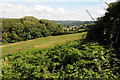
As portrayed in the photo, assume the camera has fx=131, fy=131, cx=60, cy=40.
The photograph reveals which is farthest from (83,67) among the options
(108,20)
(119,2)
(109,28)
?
(119,2)

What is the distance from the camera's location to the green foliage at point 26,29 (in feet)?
180

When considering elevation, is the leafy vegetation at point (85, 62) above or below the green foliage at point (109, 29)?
below

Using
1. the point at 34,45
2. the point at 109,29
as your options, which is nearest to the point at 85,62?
the point at 109,29

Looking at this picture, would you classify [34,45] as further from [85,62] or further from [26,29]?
[85,62]

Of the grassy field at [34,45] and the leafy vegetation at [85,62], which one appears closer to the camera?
the leafy vegetation at [85,62]

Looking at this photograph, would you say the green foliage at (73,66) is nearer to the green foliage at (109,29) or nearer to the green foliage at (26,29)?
the green foliage at (109,29)

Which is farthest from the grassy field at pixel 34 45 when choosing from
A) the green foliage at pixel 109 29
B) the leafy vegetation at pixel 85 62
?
the leafy vegetation at pixel 85 62

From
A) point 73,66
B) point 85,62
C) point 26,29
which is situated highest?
point 26,29

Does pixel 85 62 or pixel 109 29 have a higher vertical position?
pixel 109 29

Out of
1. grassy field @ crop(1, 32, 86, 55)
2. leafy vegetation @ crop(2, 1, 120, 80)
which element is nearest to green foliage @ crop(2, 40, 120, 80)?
leafy vegetation @ crop(2, 1, 120, 80)

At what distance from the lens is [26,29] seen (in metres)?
58.2

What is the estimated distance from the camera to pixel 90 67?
3725 mm

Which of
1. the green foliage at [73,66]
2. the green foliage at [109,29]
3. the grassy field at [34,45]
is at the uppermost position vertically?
the green foliage at [109,29]

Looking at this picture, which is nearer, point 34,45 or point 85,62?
point 85,62
